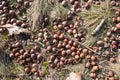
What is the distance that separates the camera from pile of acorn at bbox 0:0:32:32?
5.35m

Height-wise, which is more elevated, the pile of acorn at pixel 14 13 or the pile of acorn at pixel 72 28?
the pile of acorn at pixel 14 13

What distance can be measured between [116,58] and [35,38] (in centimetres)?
124

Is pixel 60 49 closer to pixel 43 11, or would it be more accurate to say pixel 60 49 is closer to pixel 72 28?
pixel 72 28

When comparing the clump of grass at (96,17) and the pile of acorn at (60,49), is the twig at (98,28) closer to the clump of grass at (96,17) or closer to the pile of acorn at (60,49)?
the clump of grass at (96,17)

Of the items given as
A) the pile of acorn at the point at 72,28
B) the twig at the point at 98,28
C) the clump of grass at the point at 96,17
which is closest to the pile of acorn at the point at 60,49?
the pile of acorn at the point at 72,28

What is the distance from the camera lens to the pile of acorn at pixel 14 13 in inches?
211

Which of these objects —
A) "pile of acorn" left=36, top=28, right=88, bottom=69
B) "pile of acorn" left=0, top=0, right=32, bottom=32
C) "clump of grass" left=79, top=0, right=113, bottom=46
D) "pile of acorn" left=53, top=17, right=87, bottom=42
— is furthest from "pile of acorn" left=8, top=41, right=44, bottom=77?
"clump of grass" left=79, top=0, right=113, bottom=46

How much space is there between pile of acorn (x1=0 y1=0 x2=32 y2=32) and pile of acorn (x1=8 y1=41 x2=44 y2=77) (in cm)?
34

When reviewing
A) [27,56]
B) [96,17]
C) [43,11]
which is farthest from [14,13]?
[96,17]

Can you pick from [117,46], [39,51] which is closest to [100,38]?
[117,46]

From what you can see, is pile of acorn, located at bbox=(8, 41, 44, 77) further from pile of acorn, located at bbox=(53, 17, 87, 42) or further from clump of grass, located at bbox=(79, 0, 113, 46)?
clump of grass, located at bbox=(79, 0, 113, 46)

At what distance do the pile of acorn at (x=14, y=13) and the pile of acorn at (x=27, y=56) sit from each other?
1.12 ft

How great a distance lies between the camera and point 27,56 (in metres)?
5.12

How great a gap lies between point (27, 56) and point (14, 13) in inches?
30.1
